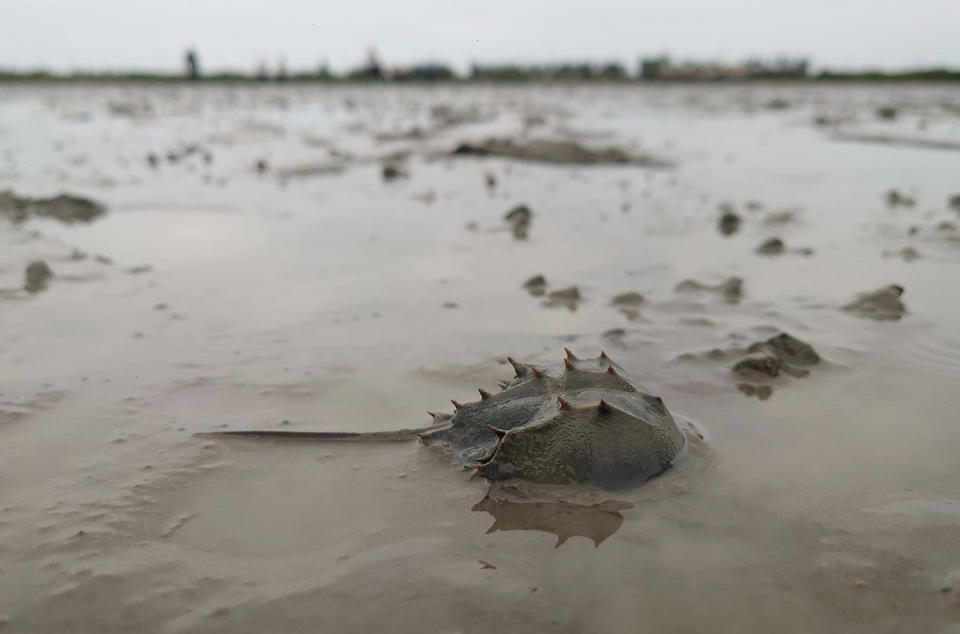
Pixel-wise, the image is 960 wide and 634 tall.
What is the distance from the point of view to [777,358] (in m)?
2.88

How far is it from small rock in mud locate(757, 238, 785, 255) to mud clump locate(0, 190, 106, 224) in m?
4.91

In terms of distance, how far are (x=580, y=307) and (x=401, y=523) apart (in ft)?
6.46

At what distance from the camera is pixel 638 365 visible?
9.66 ft

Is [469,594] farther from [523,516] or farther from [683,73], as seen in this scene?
[683,73]

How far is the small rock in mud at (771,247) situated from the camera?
4555 millimetres

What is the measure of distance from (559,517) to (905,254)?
3576mm

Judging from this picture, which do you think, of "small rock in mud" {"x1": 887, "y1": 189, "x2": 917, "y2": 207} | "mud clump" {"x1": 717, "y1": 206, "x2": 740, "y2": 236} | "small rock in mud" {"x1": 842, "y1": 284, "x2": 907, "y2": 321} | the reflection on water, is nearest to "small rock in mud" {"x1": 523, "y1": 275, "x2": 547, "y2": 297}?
"small rock in mud" {"x1": 842, "y1": 284, "x2": 907, "y2": 321}

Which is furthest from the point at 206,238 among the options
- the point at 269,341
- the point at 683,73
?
the point at 683,73

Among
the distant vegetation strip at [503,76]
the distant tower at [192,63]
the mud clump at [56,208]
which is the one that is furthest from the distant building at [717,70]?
the mud clump at [56,208]

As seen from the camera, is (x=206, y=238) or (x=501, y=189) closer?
(x=206, y=238)

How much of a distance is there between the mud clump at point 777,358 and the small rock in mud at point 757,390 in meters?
0.07

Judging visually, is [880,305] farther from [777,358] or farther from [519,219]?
[519,219]

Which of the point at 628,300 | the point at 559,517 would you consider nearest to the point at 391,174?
the point at 628,300

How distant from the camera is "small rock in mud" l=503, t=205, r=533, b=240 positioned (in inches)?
202
